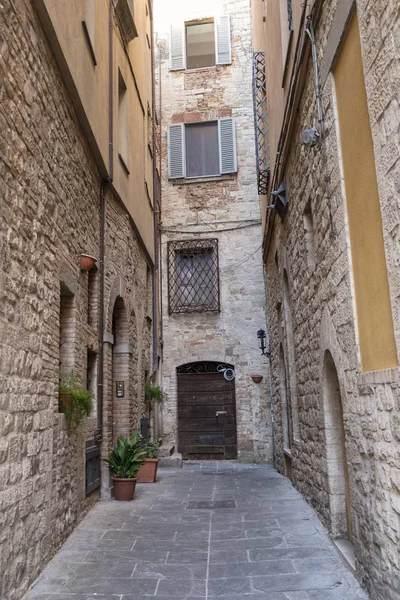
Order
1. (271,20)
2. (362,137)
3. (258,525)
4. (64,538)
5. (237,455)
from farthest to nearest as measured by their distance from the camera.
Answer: (237,455), (271,20), (258,525), (64,538), (362,137)

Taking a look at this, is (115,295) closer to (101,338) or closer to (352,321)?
(101,338)

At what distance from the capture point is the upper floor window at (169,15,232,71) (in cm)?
1455

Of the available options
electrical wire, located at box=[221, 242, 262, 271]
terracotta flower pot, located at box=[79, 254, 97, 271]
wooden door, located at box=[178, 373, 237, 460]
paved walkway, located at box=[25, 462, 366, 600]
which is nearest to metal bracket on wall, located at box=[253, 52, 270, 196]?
electrical wire, located at box=[221, 242, 262, 271]

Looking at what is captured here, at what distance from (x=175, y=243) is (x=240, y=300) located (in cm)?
215

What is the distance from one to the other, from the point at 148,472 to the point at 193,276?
558 centimetres

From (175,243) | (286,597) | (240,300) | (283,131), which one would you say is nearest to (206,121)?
(175,243)

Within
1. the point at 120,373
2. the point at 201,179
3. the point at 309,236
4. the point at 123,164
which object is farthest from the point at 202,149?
the point at 309,236

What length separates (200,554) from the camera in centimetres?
496

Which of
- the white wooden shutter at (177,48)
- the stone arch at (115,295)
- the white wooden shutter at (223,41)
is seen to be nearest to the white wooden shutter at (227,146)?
the white wooden shutter at (223,41)

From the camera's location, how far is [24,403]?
4211mm

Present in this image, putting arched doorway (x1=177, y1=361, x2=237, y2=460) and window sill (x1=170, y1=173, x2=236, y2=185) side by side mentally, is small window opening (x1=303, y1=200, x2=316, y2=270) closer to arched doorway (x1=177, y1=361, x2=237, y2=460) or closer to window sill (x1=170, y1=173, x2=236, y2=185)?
arched doorway (x1=177, y1=361, x2=237, y2=460)

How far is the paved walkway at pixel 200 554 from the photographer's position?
4.05m

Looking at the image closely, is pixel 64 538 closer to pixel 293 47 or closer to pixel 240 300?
pixel 293 47

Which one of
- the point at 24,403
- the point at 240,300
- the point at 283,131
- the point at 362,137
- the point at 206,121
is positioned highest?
the point at 206,121
